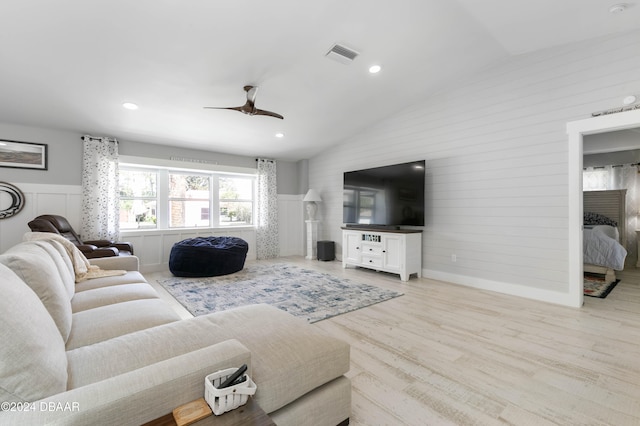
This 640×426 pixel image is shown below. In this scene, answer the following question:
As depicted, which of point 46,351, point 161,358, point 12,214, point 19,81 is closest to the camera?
point 46,351

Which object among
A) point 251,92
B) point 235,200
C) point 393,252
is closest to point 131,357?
point 251,92

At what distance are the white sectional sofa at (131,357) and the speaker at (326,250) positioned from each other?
14.1 feet

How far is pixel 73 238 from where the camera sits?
407 cm

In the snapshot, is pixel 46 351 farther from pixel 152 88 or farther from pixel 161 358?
pixel 152 88

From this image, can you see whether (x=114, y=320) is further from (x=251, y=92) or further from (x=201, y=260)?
(x=201, y=260)

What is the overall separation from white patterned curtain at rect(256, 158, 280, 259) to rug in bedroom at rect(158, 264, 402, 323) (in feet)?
5.10

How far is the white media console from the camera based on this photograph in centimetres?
445

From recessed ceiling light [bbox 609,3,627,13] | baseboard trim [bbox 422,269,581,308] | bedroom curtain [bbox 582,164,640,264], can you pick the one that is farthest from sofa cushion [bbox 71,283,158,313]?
bedroom curtain [bbox 582,164,640,264]

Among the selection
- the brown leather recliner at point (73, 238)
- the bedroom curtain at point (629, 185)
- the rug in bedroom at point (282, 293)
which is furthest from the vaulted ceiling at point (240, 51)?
the bedroom curtain at point (629, 185)

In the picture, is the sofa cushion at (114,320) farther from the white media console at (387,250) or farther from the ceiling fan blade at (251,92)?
the white media console at (387,250)

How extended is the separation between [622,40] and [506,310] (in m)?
3.05

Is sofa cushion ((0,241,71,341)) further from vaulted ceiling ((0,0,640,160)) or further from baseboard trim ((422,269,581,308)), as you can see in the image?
baseboard trim ((422,269,581,308))

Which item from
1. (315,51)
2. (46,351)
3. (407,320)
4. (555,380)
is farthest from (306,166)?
(46,351)

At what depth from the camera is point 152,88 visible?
11.6ft
